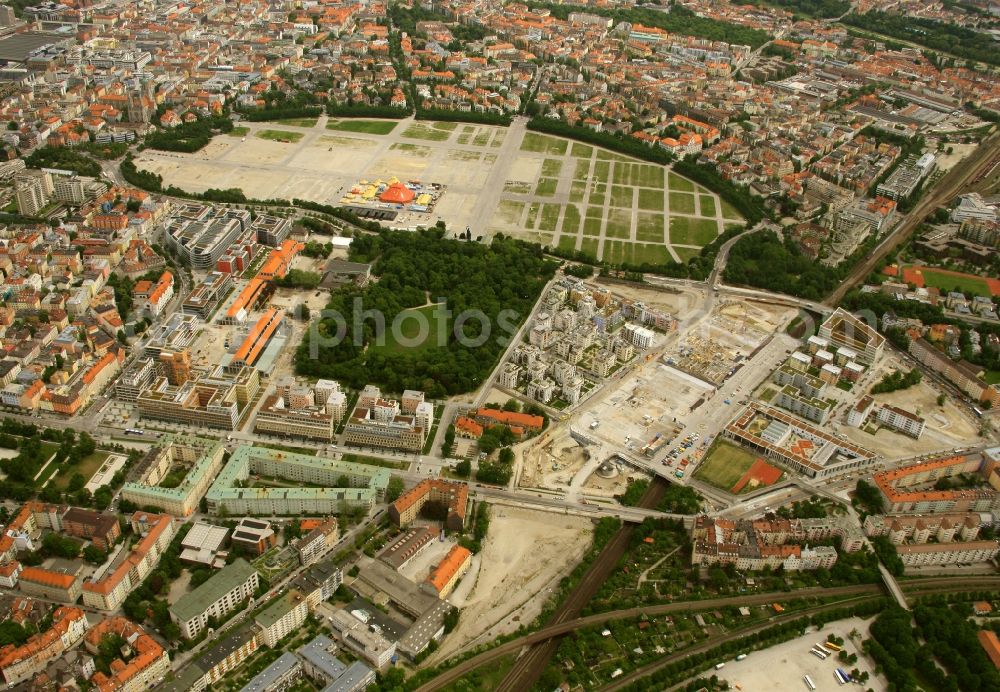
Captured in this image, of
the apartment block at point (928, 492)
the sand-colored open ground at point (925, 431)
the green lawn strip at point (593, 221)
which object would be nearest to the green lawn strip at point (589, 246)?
the green lawn strip at point (593, 221)

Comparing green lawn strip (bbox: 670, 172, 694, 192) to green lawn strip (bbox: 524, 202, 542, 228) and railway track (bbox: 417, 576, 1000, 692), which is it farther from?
railway track (bbox: 417, 576, 1000, 692)

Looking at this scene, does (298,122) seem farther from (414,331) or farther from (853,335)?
(853,335)

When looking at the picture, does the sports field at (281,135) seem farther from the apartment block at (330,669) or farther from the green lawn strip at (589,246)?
the apartment block at (330,669)

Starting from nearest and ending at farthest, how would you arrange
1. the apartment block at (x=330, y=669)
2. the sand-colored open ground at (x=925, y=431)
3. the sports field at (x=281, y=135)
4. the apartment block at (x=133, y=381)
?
the apartment block at (x=330, y=669)
the apartment block at (x=133, y=381)
the sand-colored open ground at (x=925, y=431)
the sports field at (x=281, y=135)

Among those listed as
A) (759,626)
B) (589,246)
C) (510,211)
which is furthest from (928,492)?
(510,211)

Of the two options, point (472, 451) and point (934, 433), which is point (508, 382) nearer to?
point (472, 451)

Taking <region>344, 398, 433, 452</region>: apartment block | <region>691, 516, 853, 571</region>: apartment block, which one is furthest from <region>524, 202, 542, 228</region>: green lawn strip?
<region>691, 516, 853, 571</region>: apartment block
